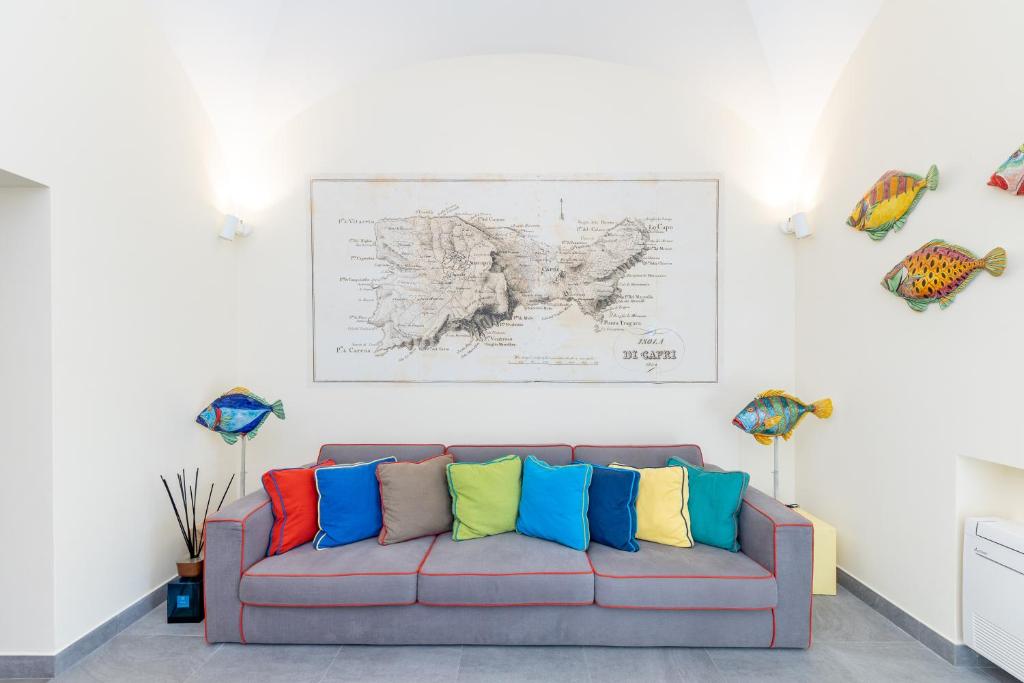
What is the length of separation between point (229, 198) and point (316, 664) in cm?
281

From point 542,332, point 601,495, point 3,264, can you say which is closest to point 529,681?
point 601,495

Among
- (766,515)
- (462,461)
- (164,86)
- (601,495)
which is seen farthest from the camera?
Result: (462,461)

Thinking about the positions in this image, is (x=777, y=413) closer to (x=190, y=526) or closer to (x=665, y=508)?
(x=665, y=508)

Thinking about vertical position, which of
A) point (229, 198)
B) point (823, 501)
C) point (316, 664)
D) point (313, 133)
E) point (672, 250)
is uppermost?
point (313, 133)

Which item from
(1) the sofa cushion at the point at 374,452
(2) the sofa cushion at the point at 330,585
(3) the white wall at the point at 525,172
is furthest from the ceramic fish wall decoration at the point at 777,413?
(2) the sofa cushion at the point at 330,585

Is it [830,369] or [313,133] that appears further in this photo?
[313,133]

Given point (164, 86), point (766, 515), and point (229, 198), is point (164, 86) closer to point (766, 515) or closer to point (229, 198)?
point (229, 198)

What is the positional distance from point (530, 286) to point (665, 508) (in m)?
1.58

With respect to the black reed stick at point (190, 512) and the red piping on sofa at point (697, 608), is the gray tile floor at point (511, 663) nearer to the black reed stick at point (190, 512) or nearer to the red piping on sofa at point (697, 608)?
the red piping on sofa at point (697, 608)

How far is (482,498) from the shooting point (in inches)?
109

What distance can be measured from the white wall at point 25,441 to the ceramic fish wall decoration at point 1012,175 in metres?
3.80

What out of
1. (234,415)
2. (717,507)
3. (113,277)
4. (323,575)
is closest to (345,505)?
(323,575)

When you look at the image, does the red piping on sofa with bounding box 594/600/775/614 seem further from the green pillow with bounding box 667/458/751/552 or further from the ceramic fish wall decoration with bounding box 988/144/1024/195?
the ceramic fish wall decoration with bounding box 988/144/1024/195

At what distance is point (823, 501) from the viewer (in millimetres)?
3168
